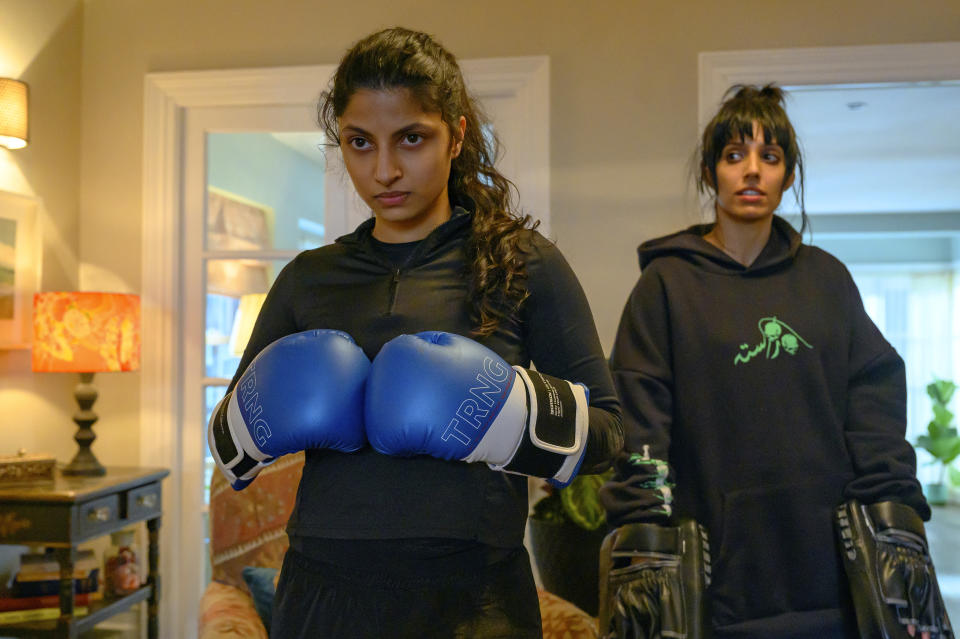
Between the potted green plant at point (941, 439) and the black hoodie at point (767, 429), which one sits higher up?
the black hoodie at point (767, 429)

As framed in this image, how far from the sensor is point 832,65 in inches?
108

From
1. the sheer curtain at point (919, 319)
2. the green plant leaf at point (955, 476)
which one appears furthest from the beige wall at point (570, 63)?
the sheer curtain at point (919, 319)

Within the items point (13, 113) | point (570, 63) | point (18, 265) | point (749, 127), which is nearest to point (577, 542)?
point (749, 127)

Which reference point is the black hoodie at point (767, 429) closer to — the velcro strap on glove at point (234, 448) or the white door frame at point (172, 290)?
the velcro strap on glove at point (234, 448)

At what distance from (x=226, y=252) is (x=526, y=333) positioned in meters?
2.18

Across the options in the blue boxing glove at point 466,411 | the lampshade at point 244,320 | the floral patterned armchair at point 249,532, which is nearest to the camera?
the blue boxing glove at point 466,411

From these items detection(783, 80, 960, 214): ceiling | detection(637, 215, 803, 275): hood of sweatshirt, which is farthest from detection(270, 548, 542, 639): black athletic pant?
detection(783, 80, 960, 214): ceiling

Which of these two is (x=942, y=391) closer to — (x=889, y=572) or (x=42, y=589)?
(x=889, y=572)

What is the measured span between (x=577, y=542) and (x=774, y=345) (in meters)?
1.10

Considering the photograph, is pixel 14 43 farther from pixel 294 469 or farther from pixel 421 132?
pixel 421 132

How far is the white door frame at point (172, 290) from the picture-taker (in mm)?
3008

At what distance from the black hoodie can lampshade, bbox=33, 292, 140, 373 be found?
67.5 inches

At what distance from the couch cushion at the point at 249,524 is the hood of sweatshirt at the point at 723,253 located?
109 centimetres

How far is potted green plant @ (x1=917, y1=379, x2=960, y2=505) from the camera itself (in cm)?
841
